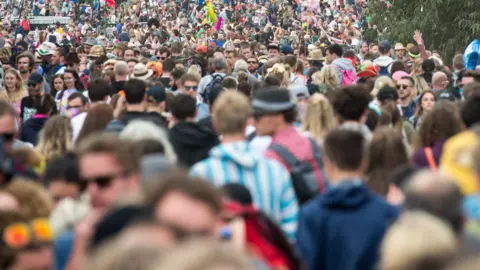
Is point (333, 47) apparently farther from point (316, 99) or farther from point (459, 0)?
point (459, 0)

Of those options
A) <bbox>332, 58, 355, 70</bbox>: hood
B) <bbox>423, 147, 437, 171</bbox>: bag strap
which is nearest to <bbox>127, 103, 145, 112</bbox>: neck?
<bbox>423, 147, 437, 171</bbox>: bag strap

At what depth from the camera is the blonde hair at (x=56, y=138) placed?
26.7ft

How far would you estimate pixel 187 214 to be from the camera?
12.3 feet

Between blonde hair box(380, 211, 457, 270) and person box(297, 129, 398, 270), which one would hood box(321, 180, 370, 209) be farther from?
blonde hair box(380, 211, 457, 270)

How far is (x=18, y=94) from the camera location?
12867 millimetres

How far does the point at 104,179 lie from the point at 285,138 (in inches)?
81.6

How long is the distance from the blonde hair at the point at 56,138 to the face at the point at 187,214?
4.37 meters

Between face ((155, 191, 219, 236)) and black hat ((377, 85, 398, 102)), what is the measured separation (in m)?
6.74

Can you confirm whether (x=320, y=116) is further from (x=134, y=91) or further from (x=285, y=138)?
(x=134, y=91)

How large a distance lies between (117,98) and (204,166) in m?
4.98

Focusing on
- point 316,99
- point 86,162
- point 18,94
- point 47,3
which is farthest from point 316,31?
point 86,162

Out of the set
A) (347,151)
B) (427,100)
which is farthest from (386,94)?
(347,151)

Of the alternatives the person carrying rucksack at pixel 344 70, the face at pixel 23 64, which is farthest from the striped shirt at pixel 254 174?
the face at pixel 23 64

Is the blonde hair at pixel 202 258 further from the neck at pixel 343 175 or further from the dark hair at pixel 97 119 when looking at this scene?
the dark hair at pixel 97 119
